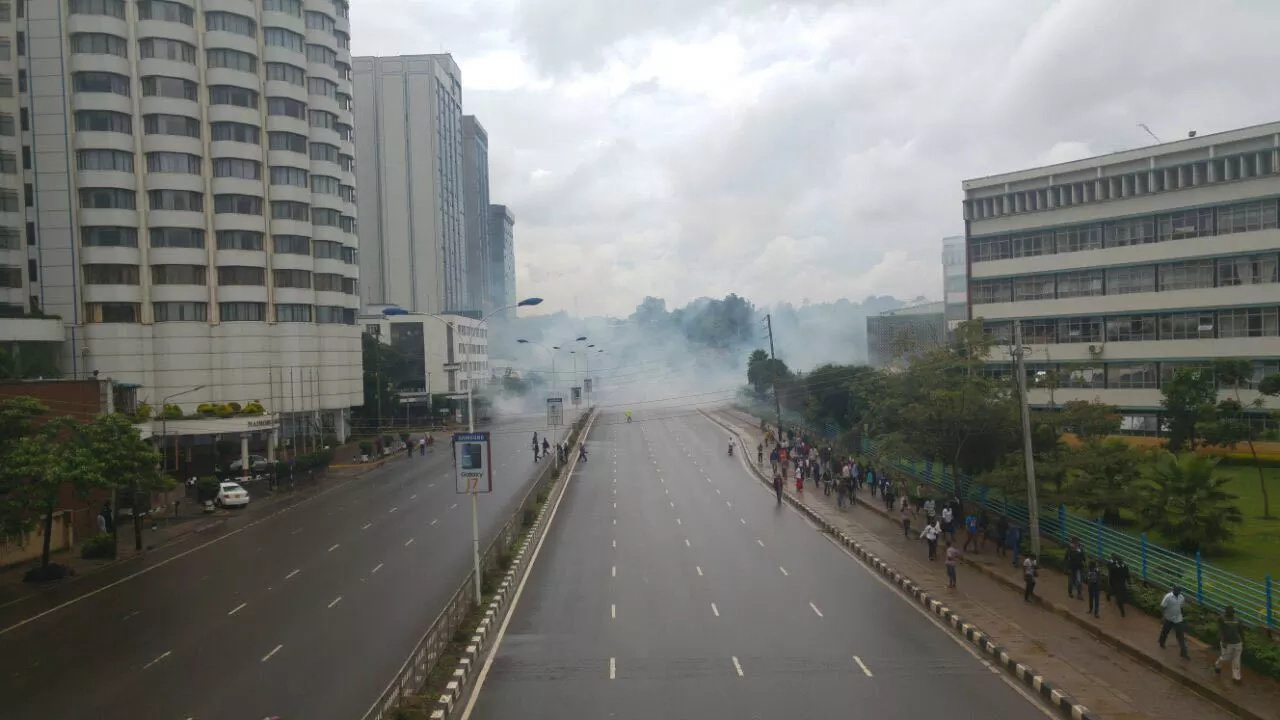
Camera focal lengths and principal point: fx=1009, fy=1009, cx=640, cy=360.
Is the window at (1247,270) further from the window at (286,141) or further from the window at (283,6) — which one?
the window at (283,6)

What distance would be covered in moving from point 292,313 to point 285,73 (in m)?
14.7

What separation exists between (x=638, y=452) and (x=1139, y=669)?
1851 inches

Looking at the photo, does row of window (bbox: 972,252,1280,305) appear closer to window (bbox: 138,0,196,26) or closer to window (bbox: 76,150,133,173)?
window (bbox: 138,0,196,26)

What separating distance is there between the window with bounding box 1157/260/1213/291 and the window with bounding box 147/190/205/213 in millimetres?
51297

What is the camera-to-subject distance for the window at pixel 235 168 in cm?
5872

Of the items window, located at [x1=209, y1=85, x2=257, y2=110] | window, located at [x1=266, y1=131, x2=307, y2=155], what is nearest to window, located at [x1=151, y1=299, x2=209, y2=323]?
window, located at [x1=266, y1=131, x2=307, y2=155]

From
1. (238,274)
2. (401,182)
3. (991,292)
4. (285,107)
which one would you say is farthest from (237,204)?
(401,182)

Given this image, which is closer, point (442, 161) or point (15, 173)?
point (15, 173)

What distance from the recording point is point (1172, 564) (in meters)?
20.4

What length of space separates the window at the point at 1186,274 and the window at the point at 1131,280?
17.8 inches

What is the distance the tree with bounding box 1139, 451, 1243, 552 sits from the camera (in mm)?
22766

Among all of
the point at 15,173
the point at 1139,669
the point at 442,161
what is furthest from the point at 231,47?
the point at 442,161

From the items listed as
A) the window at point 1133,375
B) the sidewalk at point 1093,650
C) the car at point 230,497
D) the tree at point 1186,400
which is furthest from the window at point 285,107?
the tree at point 1186,400

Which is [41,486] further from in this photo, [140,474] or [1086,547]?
[1086,547]
